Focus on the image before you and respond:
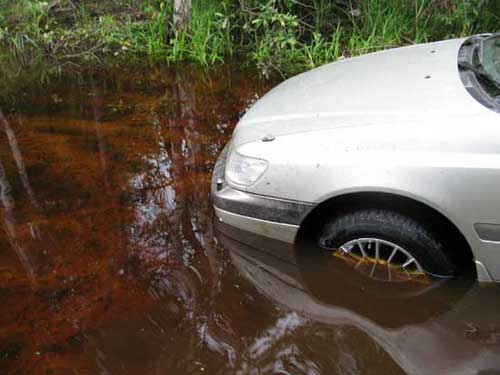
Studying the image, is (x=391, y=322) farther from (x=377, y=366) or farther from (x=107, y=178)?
(x=107, y=178)

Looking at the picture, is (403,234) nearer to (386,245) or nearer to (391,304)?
(386,245)

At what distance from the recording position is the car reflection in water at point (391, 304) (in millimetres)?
2271

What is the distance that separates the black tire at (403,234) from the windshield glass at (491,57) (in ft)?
2.78

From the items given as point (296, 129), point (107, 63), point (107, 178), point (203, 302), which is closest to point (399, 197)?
point (296, 129)

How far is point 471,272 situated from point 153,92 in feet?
12.9

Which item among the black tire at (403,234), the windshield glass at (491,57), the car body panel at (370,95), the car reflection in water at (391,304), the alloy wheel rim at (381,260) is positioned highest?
the windshield glass at (491,57)

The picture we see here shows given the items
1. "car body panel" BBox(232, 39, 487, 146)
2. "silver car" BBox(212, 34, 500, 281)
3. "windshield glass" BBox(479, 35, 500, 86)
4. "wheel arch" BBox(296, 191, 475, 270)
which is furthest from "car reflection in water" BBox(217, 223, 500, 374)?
"windshield glass" BBox(479, 35, 500, 86)

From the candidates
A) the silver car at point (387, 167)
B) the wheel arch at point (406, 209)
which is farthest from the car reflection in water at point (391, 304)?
the wheel arch at point (406, 209)

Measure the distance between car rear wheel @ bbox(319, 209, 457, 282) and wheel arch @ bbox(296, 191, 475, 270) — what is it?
0.11ft

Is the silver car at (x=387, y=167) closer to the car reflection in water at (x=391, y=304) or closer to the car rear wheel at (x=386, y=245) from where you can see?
the car rear wheel at (x=386, y=245)

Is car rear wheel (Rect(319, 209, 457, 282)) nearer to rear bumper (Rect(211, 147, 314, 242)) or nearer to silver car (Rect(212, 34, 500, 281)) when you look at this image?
silver car (Rect(212, 34, 500, 281))

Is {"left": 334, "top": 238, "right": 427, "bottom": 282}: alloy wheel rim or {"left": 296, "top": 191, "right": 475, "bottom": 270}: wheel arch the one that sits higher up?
{"left": 296, "top": 191, "right": 475, "bottom": 270}: wheel arch

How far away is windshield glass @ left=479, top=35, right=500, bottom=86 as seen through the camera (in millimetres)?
2506

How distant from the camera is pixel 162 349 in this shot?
7.77ft
